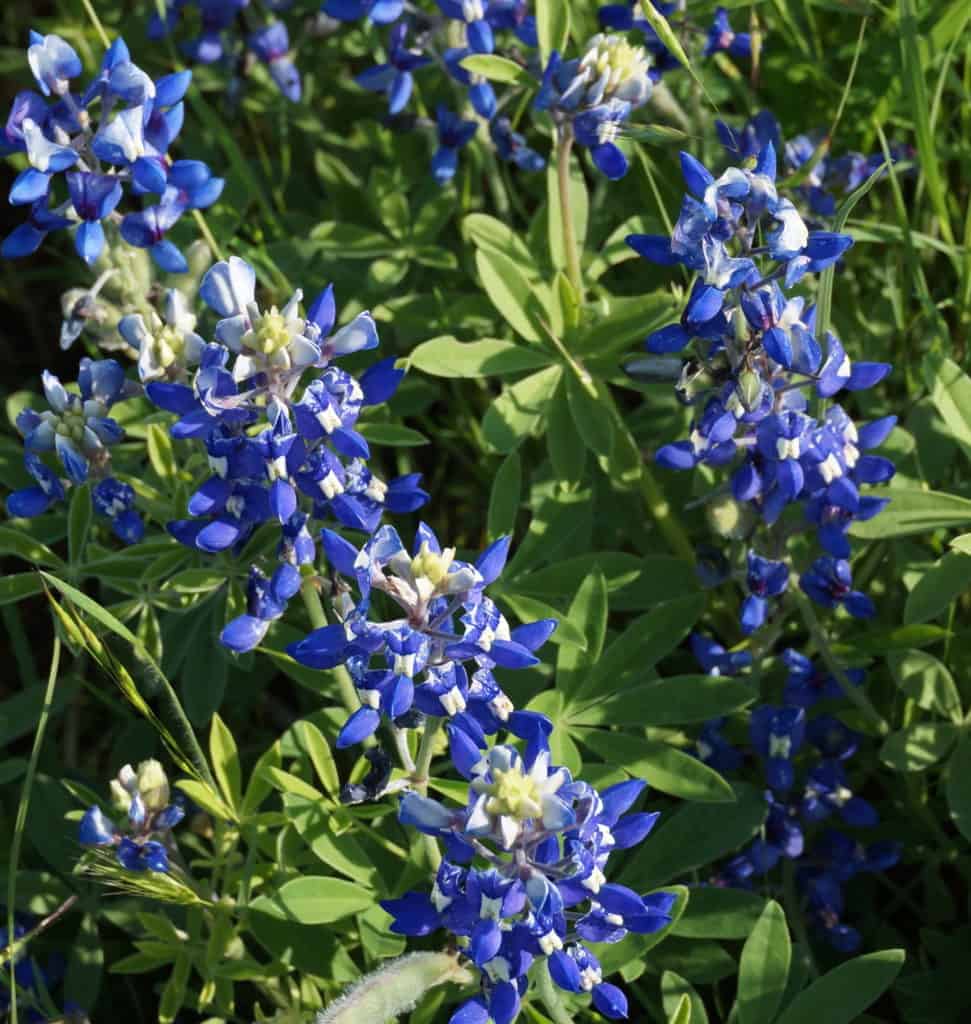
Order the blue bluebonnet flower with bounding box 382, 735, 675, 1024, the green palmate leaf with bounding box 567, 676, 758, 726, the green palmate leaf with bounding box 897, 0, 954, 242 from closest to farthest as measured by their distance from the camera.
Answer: the blue bluebonnet flower with bounding box 382, 735, 675, 1024 → the green palmate leaf with bounding box 567, 676, 758, 726 → the green palmate leaf with bounding box 897, 0, 954, 242

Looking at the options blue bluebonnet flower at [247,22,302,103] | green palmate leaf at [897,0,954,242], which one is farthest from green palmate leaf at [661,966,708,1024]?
blue bluebonnet flower at [247,22,302,103]

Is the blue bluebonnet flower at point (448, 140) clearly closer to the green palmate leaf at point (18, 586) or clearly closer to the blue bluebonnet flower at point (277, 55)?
the blue bluebonnet flower at point (277, 55)

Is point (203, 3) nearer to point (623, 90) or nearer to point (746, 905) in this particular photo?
point (623, 90)

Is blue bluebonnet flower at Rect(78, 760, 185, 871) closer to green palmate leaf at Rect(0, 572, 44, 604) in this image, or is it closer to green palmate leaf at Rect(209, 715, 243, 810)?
green palmate leaf at Rect(209, 715, 243, 810)

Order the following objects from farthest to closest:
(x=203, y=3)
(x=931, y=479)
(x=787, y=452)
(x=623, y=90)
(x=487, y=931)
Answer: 1. (x=203, y=3)
2. (x=931, y=479)
3. (x=623, y=90)
4. (x=787, y=452)
5. (x=487, y=931)

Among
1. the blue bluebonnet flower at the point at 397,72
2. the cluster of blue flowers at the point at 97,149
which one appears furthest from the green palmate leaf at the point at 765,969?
the blue bluebonnet flower at the point at 397,72

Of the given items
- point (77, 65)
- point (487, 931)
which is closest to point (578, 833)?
point (487, 931)
